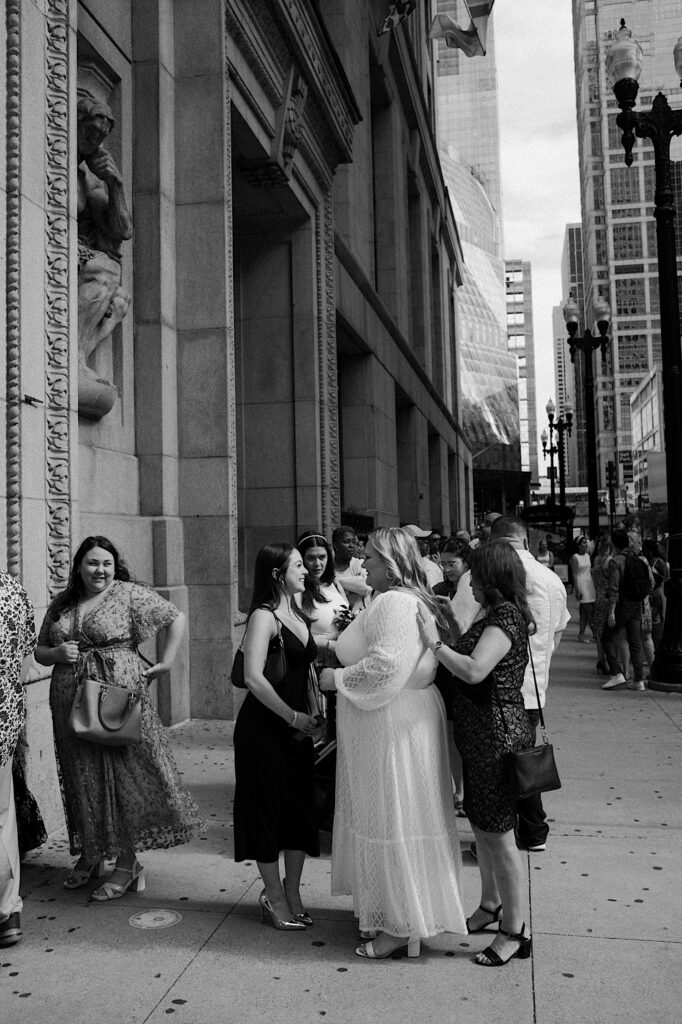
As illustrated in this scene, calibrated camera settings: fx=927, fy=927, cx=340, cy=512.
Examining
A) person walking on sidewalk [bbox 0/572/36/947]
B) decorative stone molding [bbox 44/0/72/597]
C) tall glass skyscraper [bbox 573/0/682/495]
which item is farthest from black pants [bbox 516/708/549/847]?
tall glass skyscraper [bbox 573/0/682/495]

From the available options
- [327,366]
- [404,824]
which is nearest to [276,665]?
[404,824]

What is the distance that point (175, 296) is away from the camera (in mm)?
9836

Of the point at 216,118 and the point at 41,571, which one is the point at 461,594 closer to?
the point at 41,571

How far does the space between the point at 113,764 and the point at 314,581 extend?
6.60 feet

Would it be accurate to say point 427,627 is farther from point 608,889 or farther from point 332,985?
point 608,889

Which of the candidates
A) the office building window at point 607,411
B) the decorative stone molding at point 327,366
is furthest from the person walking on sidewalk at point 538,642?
the office building window at point 607,411

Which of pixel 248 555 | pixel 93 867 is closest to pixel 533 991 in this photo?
pixel 93 867

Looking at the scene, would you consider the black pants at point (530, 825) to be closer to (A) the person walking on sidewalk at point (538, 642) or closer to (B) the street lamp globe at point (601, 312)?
(A) the person walking on sidewalk at point (538, 642)

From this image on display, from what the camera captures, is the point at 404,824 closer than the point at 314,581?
Yes

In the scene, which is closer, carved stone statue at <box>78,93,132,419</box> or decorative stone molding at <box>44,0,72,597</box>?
decorative stone molding at <box>44,0,72,597</box>

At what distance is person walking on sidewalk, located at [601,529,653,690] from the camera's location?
11.2 m

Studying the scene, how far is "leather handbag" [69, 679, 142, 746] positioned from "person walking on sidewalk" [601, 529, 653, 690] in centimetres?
792

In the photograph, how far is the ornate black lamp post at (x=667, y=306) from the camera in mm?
11719

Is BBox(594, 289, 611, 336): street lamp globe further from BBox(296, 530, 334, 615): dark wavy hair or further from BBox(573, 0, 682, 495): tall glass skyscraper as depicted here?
BBox(573, 0, 682, 495): tall glass skyscraper
